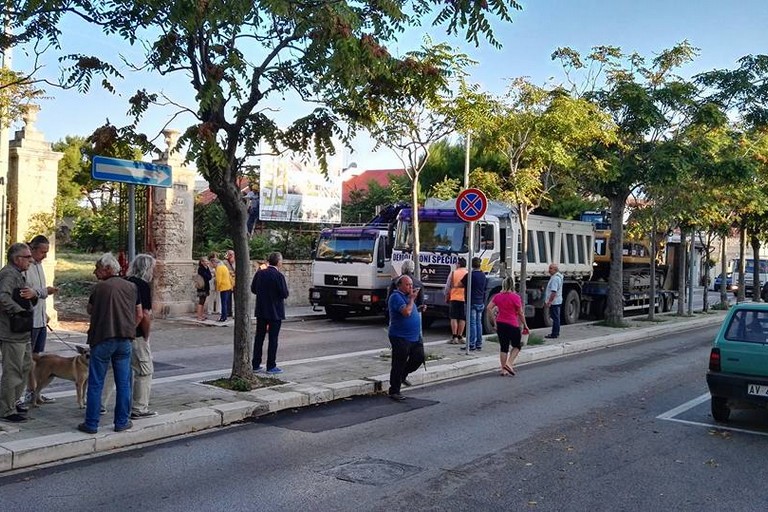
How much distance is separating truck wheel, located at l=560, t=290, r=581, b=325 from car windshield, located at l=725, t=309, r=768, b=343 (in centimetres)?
1214

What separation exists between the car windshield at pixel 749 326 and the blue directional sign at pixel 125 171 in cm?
713

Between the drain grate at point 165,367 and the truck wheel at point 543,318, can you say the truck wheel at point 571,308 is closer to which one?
the truck wheel at point 543,318

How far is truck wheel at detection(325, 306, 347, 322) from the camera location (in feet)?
66.9

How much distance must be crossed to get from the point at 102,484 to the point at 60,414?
7.23ft

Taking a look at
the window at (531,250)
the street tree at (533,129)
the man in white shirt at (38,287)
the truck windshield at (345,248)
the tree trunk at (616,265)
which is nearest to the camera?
the man in white shirt at (38,287)

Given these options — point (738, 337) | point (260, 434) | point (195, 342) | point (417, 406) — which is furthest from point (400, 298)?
point (195, 342)

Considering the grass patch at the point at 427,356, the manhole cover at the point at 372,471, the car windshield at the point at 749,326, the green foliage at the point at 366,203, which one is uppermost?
the green foliage at the point at 366,203

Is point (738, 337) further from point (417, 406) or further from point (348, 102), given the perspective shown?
point (348, 102)

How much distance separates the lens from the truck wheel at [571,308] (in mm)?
20734

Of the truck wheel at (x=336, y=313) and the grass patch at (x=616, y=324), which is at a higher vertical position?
the truck wheel at (x=336, y=313)

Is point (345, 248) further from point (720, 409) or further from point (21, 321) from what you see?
point (21, 321)

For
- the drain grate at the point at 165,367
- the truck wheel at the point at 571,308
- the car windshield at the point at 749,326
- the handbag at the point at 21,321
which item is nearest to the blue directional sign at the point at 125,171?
the handbag at the point at 21,321

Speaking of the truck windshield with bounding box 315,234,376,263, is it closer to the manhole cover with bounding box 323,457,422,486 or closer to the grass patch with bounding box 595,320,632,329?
the grass patch with bounding box 595,320,632,329

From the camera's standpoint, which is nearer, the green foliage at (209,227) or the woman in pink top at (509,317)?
the woman in pink top at (509,317)
